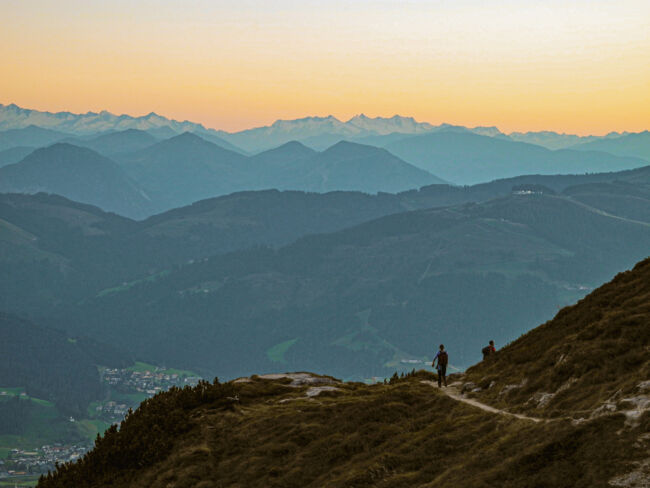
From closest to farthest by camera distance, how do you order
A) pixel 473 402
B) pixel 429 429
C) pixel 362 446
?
pixel 429 429, pixel 362 446, pixel 473 402

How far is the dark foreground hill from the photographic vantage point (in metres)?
27.8

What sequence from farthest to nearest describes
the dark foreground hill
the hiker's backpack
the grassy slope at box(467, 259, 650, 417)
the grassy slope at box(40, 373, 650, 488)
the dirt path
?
the hiker's backpack
the dirt path
the grassy slope at box(467, 259, 650, 417)
the dark foreground hill
the grassy slope at box(40, 373, 650, 488)

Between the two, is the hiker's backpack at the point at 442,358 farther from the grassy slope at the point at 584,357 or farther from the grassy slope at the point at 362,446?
the grassy slope at the point at 584,357

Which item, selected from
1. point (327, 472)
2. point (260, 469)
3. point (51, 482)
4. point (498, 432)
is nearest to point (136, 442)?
point (51, 482)

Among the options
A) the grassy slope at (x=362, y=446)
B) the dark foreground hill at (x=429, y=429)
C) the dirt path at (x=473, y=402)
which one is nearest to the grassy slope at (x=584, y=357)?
the dark foreground hill at (x=429, y=429)

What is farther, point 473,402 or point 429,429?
point 473,402

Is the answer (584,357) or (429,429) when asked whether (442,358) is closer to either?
(429,429)

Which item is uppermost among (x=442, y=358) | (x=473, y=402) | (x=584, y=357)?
(x=442, y=358)

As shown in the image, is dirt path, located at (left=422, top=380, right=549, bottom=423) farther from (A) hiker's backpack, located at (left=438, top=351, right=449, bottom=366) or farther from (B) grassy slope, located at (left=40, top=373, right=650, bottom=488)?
(A) hiker's backpack, located at (left=438, top=351, right=449, bottom=366)

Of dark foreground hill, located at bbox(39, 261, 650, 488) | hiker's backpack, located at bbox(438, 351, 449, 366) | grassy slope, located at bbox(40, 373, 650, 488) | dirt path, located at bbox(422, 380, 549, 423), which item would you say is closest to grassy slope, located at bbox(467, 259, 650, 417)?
dark foreground hill, located at bbox(39, 261, 650, 488)

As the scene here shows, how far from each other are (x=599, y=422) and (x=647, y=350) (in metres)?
8.10

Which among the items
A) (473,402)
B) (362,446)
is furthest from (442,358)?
(362,446)

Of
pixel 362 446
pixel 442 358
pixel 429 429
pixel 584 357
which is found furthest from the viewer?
pixel 442 358

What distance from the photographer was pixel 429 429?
3803 cm
